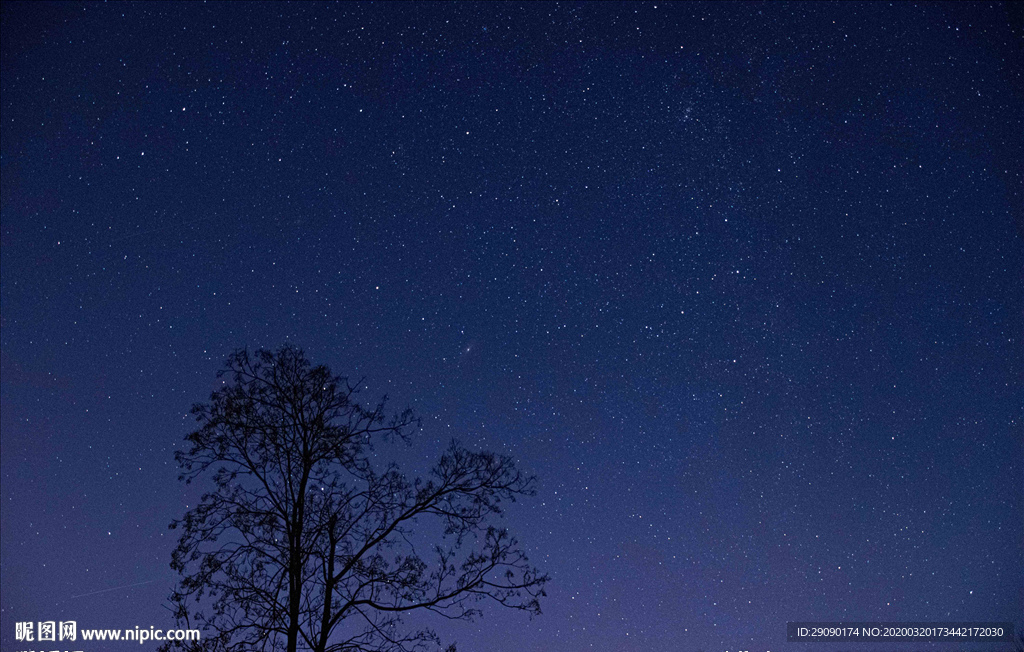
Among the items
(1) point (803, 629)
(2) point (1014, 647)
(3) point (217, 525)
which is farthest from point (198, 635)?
(2) point (1014, 647)

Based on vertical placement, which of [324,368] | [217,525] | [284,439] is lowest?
[217,525]

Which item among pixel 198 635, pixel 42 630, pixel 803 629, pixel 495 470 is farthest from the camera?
pixel 803 629

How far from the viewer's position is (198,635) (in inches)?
221

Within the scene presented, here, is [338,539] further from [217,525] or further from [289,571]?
[217,525]

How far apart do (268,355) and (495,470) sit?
2222 millimetres

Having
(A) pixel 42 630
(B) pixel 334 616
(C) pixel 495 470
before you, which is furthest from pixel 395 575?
(A) pixel 42 630

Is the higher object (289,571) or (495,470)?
(495,470)

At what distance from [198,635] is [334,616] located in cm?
104

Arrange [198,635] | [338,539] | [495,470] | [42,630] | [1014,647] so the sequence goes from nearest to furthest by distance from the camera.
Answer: [198,635] < [338,539] < [495,470] < [42,630] < [1014,647]

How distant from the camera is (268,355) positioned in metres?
6.32

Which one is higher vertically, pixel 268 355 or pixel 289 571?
pixel 268 355

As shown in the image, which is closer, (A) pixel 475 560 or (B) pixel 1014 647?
(A) pixel 475 560

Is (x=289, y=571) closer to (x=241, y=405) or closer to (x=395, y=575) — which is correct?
(x=395, y=575)

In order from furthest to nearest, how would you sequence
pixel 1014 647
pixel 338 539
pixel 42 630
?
1. pixel 1014 647
2. pixel 42 630
3. pixel 338 539
